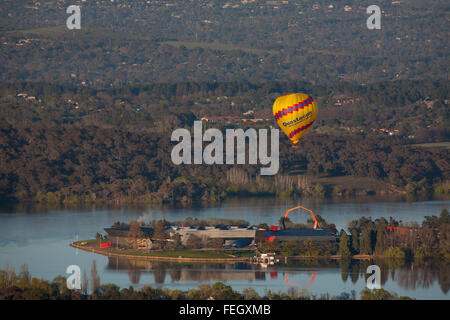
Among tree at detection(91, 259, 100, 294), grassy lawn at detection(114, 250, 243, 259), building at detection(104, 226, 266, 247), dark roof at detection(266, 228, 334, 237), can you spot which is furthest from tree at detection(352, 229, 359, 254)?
tree at detection(91, 259, 100, 294)

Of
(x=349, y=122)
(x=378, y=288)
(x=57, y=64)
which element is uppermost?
(x=57, y=64)

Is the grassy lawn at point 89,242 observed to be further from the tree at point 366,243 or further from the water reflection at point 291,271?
the tree at point 366,243

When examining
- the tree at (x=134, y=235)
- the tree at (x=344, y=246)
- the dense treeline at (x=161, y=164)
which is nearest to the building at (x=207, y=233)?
the tree at (x=134, y=235)

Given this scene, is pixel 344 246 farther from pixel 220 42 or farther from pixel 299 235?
pixel 220 42

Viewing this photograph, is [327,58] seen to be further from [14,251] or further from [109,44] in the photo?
[14,251]

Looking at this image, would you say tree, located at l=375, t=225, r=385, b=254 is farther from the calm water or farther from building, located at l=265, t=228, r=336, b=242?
building, located at l=265, t=228, r=336, b=242
